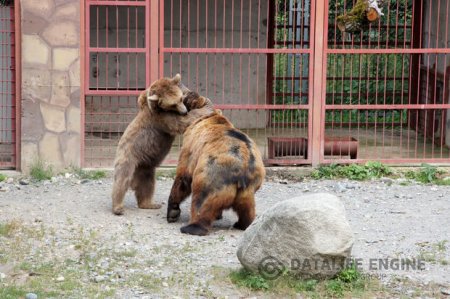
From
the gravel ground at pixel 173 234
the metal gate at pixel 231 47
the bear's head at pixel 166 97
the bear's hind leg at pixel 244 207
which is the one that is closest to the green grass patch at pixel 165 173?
the gravel ground at pixel 173 234

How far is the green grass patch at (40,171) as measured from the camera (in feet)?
39.5

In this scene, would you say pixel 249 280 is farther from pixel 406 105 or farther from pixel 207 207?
pixel 406 105

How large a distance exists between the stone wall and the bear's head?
211 cm

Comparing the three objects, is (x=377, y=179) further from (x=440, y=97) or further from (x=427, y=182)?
(x=440, y=97)

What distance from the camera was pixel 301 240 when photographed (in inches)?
310

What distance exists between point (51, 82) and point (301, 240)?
525 cm

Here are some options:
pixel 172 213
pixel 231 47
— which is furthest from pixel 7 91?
pixel 231 47

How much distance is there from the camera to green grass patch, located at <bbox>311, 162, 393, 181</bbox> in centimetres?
1252

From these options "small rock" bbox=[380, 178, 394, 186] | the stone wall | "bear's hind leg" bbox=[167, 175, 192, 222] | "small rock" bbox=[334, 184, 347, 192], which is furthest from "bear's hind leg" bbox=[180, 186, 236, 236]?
"small rock" bbox=[380, 178, 394, 186]

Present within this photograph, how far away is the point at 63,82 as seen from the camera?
477 inches

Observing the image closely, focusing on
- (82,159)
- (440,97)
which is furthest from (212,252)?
(440,97)

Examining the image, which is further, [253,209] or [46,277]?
[253,209]

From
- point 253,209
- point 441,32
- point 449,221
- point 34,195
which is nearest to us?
point 253,209

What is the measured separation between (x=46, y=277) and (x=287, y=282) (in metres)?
2.03
